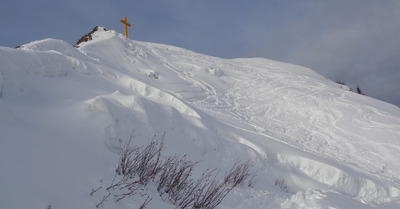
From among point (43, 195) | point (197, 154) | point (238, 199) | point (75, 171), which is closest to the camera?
point (43, 195)

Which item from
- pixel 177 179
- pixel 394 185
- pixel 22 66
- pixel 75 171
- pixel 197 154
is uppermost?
pixel 22 66

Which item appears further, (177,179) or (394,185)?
(394,185)

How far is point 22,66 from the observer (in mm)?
4273

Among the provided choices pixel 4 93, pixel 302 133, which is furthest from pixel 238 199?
pixel 302 133

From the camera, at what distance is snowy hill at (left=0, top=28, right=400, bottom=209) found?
6.78ft

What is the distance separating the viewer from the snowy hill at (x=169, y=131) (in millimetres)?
2067

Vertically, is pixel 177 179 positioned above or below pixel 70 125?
below

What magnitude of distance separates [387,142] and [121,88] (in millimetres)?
11684

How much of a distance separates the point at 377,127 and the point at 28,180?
14298 mm

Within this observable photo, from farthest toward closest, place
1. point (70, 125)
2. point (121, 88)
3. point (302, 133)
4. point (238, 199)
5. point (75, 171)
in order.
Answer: point (302, 133)
point (121, 88)
point (238, 199)
point (70, 125)
point (75, 171)

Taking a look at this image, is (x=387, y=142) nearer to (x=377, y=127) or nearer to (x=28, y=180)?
(x=377, y=127)

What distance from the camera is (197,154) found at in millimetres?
5125

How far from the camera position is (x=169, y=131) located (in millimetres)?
5016

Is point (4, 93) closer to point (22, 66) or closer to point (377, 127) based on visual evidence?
point (22, 66)
